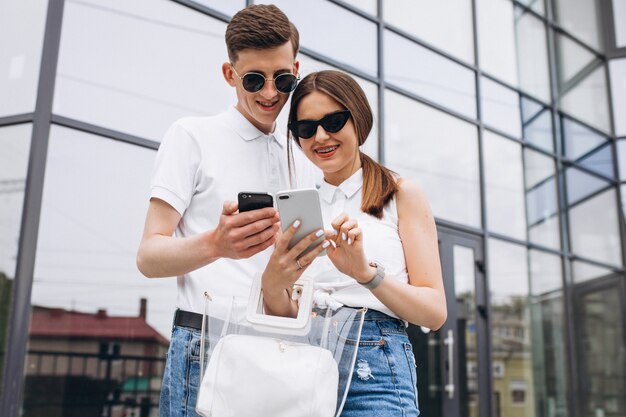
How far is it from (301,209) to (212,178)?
1.46 ft

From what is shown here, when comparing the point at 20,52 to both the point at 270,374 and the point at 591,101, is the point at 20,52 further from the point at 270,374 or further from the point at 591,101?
the point at 591,101

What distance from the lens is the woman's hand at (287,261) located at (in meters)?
1.36

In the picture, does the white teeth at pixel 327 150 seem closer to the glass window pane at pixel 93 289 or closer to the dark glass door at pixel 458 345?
the glass window pane at pixel 93 289

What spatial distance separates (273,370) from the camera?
1.33 meters

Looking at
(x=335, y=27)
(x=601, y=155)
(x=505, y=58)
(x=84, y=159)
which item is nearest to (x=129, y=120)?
(x=84, y=159)

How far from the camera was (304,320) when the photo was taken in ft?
4.61

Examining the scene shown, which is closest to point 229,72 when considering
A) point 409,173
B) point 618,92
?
point 409,173

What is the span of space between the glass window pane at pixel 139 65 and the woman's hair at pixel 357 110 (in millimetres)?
3237

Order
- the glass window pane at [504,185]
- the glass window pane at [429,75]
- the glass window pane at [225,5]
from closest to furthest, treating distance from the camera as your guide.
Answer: the glass window pane at [225,5] < the glass window pane at [429,75] < the glass window pane at [504,185]

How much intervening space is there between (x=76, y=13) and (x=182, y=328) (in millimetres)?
3752

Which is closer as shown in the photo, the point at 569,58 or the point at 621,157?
the point at 621,157

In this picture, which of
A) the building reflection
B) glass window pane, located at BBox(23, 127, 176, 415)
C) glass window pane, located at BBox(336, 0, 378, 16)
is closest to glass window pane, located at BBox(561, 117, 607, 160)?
glass window pane, located at BBox(336, 0, 378, 16)

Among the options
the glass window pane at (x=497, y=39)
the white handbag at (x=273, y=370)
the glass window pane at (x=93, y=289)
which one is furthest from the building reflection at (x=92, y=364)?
the glass window pane at (x=497, y=39)

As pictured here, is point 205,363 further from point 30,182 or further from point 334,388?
point 30,182
